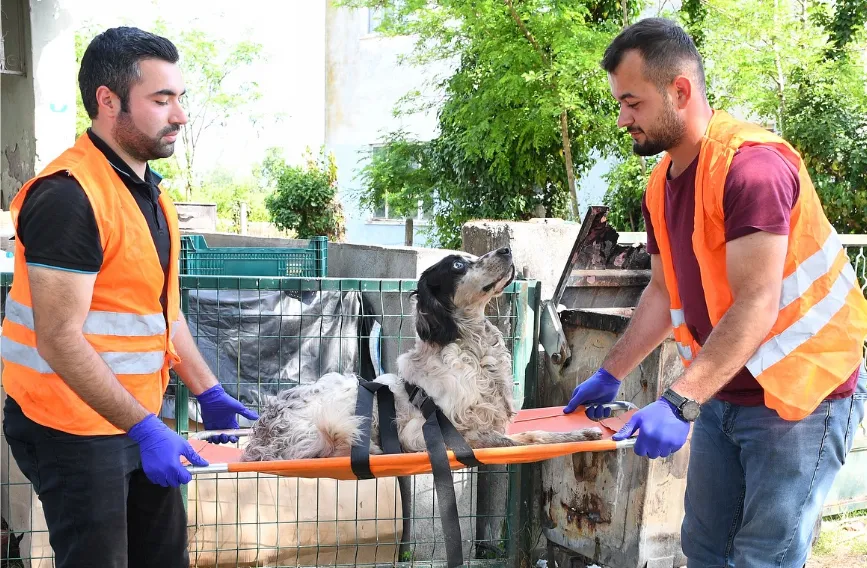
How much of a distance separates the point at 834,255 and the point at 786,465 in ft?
2.14

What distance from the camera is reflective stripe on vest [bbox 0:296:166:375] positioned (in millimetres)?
2553

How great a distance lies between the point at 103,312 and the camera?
8.42 ft

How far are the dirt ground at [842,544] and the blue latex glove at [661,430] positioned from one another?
2733 mm

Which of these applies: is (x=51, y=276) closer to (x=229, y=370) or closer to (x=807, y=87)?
(x=229, y=370)

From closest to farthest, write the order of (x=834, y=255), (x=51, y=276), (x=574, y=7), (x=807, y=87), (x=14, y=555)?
(x=51, y=276) → (x=834, y=255) → (x=14, y=555) → (x=574, y=7) → (x=807, y=87)

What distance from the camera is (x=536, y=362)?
15.0 ft

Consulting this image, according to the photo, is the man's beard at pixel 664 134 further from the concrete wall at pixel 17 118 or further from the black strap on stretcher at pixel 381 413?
the concrete wall at pixel 17 118

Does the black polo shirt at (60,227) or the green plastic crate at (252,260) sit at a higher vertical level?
the black polo shirt at (60,227)

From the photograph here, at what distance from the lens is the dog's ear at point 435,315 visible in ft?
12.1

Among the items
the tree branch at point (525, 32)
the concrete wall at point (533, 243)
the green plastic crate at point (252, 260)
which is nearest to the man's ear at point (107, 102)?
the concrete wall at point (533, 243)

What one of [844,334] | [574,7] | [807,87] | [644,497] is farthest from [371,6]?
[844,334]

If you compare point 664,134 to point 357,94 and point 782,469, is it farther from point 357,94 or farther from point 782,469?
point 357,94

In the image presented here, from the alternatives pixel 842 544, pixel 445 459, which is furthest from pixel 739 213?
pixel 842 544

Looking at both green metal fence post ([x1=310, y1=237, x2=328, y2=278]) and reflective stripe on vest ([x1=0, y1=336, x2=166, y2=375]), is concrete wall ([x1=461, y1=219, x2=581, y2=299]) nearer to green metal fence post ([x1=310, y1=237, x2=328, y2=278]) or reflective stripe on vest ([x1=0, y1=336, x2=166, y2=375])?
reflective stripe on vest ([x1=0, y1=336, x2=166, y2=375])
